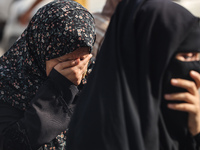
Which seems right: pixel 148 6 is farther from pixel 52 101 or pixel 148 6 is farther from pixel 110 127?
pixel 52 101

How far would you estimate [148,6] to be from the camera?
1.01m

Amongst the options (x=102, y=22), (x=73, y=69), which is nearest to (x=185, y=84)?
(x=73, y=69)

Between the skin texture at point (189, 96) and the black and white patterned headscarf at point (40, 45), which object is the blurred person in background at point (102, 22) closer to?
the black and white patterned headscarf at point (40, 45)

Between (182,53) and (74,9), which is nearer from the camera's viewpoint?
(182,53)

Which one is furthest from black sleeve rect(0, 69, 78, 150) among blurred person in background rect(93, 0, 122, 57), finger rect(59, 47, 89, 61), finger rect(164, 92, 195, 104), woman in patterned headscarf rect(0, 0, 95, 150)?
blurred person in background rect(93, 0, 122, 57)

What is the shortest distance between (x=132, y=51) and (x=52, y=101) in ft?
2.44

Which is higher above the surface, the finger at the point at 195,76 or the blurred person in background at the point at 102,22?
the finger at the point at 195,76

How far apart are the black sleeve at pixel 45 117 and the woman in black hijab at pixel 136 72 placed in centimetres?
53

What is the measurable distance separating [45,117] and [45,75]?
35 centimetres

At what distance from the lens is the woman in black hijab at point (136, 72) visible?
0.98 metres

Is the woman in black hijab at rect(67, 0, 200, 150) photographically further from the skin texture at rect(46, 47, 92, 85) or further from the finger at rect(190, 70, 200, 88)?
the skin texture at rect(46, 47, 92, 85)

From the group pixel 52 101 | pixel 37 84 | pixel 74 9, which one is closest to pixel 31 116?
pixel 52 101

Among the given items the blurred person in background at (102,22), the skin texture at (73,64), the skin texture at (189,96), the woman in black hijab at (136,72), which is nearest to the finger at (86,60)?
the skin texture at (73,64)

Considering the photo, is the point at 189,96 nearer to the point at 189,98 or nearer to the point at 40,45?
the point at 189,98
